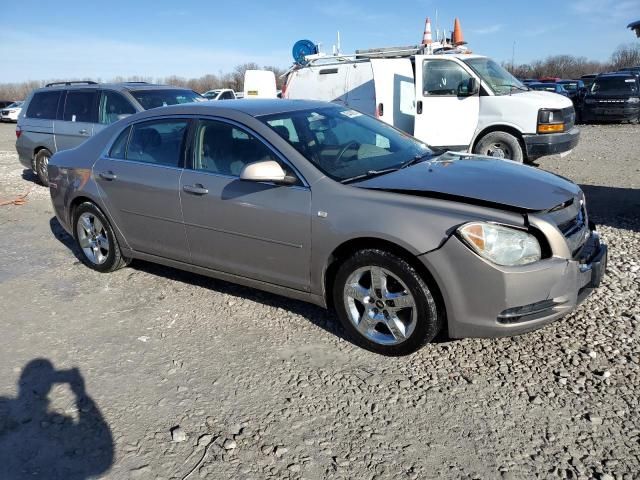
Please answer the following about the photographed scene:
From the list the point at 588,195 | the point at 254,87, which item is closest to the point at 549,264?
the point at 588,195

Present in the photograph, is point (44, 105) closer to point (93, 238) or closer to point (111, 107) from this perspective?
point (111, 107)

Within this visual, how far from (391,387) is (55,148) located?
340 inches

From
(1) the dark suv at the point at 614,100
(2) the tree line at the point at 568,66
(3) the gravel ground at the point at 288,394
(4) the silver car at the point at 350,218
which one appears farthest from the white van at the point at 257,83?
(2) the tree line at the point at 568,66

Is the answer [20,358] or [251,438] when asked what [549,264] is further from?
[20,358]

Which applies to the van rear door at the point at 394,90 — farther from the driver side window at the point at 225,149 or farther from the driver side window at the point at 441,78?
the driver side window at the point at 225,149

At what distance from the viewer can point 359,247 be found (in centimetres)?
347

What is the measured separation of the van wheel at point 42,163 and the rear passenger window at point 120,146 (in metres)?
5.88

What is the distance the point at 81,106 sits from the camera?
920 centimetres

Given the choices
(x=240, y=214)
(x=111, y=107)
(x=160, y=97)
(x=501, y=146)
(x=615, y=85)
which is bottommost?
(x=240, y=214)

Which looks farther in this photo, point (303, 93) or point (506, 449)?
point (303, 93)

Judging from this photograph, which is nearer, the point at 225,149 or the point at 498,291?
the point at 498,291

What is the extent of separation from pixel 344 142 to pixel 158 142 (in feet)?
5.34

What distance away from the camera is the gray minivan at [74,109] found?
8828 mm

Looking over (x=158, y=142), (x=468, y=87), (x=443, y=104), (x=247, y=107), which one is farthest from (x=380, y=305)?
(x=468, y=87)
